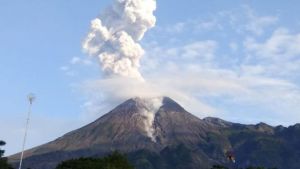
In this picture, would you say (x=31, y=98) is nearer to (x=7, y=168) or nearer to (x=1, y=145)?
(x=7, y=168)

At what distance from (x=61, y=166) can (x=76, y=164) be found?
3.85 metres

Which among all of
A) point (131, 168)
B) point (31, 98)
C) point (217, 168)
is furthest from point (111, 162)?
point (217, 168)

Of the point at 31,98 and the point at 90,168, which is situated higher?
the point at 31,98

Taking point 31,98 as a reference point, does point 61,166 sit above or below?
below

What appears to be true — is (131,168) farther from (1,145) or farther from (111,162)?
(1,145)

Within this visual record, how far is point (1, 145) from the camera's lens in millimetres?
143750

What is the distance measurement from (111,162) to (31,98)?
23647 millimetres

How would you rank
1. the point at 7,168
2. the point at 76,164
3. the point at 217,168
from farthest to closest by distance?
the point at 217,168, the point at 7,168, the point at 76,164

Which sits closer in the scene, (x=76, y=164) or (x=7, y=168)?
(x=76, y=164)

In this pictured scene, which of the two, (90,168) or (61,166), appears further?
(61,166)

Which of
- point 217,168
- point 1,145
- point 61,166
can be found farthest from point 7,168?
point 217,168

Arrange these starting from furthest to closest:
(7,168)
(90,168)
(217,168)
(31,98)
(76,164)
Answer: (217,168) → (7,168) → (76,164) → (90,168) → (31,98)

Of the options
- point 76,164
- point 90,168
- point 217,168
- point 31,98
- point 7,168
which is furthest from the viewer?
point 217,168

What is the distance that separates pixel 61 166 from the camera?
113438 mm
